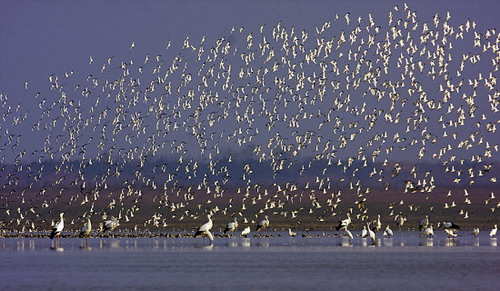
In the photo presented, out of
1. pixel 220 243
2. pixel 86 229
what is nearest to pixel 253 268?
pixel 220 243

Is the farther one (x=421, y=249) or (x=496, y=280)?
(x=421, y=249)

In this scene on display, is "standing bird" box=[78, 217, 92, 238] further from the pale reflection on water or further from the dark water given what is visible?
the dark water

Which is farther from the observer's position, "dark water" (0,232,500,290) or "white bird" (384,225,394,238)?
"white bird" (384,225,394,238)

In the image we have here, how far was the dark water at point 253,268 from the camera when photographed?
1794 inches

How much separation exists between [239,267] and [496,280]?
46.7 feet

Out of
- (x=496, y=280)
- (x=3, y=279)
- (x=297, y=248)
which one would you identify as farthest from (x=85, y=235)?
(x=496, y=280)

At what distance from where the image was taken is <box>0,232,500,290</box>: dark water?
45562 mm

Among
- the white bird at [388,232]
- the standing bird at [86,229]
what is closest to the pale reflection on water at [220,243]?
the standing bird at [86,229]

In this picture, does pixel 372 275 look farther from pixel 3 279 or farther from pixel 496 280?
pixel 3 279

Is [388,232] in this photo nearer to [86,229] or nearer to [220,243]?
[220,243]

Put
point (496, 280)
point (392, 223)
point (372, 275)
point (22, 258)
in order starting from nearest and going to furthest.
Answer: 1. point (496, 280)
2. point (372, 275)
3. point (22, 258)
4. point (392, 223)

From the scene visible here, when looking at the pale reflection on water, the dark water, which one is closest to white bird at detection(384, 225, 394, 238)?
the pale reflection on water

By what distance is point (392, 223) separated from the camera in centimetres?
17300

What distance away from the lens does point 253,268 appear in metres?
54.6
